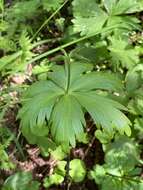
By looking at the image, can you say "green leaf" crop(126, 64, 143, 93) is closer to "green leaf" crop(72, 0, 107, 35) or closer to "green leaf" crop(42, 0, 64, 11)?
"green leaf" crop(72, 0, 107, 35)

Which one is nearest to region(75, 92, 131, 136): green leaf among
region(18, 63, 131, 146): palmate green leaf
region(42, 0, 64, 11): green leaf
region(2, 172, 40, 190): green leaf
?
region(18, 63, 131, 146): palmate green leaf

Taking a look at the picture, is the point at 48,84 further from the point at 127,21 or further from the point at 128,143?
the point at 127,21

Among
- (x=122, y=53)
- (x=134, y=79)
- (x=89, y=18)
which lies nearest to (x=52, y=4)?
(x=89, y=18)

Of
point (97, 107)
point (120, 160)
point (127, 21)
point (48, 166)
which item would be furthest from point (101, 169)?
point (127, 21)

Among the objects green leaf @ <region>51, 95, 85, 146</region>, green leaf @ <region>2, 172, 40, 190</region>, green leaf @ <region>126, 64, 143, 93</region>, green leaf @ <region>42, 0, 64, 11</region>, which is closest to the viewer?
green leaf @ <region>51, 95, 85, 146</region>

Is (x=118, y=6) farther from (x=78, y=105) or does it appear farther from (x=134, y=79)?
(x=78, y=105)
